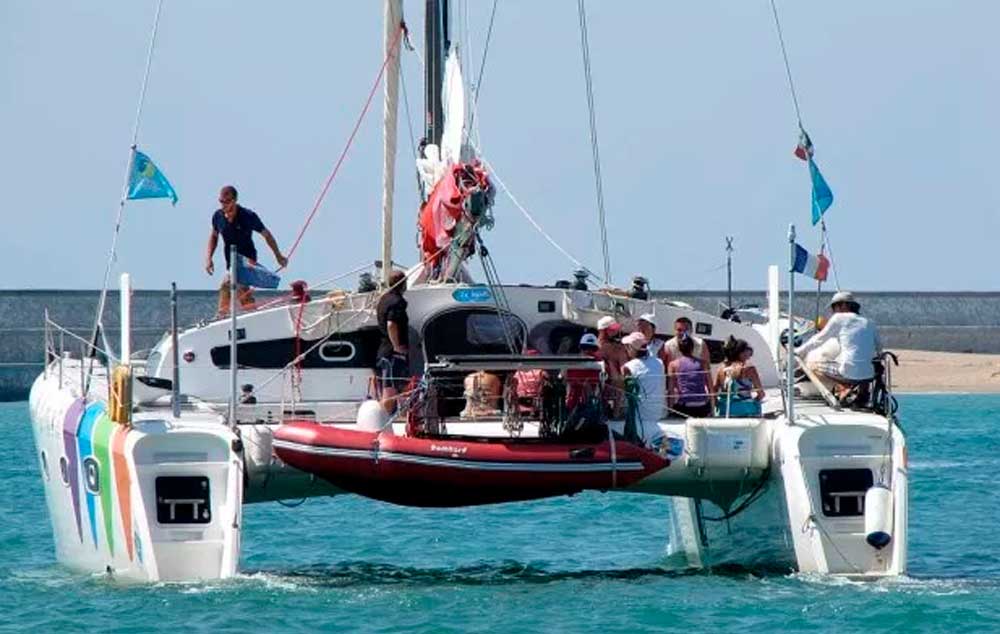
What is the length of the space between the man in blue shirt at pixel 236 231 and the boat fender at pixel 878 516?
17.0ft

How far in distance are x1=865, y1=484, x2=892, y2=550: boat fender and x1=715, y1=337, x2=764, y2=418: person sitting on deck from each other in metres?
1.37

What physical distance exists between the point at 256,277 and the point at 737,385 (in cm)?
338

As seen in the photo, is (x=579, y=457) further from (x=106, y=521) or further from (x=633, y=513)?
(x=633, y=513)

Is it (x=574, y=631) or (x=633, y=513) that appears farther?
(x=633, y=513)

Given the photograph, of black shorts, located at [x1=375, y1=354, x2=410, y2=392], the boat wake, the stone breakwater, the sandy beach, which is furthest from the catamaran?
the sandy beach

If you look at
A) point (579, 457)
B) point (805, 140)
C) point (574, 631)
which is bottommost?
point (574, 631)

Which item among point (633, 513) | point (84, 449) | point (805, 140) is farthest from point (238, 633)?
point (633, 513)

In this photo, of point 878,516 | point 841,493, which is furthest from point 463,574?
point 878,516

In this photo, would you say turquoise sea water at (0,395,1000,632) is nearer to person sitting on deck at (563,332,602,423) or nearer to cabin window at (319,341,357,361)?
person sitting on deck at (563,332,602,423)

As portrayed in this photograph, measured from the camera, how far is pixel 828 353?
1723 centimetres

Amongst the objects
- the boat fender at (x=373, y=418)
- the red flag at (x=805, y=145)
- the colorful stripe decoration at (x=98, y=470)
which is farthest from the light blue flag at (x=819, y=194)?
the colorful stripe decoration at (x=98, y=470)

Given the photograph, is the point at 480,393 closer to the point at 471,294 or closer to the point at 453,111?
the point at 471,294

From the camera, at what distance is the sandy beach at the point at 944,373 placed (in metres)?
59.9

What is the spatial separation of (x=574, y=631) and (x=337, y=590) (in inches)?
90.9
